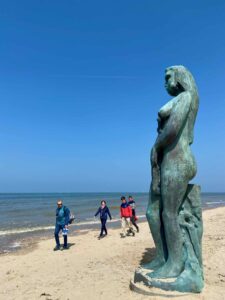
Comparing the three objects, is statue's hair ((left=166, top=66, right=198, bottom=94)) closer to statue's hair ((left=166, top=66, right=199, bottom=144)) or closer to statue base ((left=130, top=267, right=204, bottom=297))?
statue's hair ((left=166, top=66, right=199, bottom=144))

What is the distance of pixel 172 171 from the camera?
5145mm

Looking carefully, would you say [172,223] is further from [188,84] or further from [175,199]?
[188,84]

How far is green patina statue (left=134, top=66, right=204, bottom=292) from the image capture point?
5012mm

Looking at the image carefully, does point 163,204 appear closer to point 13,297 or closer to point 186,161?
A: point 186,161

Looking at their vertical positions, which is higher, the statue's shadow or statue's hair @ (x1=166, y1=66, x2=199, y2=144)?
statue's hair @ (x1=166, y1=66, x2=199, y2=144)

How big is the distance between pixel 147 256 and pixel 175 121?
491cm

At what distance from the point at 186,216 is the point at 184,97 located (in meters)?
1.96

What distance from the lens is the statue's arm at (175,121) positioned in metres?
5.15

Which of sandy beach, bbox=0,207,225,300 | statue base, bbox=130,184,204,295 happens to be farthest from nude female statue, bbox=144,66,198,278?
sandy beach, bbox=0,207,225,300

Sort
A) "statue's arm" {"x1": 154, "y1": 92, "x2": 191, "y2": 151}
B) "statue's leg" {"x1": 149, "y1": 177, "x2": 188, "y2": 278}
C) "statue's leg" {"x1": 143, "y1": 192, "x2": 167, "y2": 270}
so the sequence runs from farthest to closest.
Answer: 1. "statue's leg" {"x1": 143, "y1": 192, "x2": 167, "y2": 270}
2. "statue's arm" {"x1": 154, "y1": 92, "x2": 191, "y2": 151}
3. "statue's leg" {"x1": 149, "y1": 177, "x2": 188, "y2": 278}

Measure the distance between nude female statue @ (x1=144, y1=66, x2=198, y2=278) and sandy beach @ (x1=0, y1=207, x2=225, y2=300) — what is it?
2.00ft

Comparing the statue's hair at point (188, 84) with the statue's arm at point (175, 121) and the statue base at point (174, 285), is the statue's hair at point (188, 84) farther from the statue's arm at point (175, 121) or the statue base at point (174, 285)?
the statue base at point (174, 285)

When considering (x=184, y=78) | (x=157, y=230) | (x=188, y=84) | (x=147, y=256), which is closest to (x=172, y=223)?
(x=157, y=230)

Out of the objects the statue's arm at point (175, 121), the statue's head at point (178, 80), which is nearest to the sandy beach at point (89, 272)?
the statue's arm at point (175, 121)
